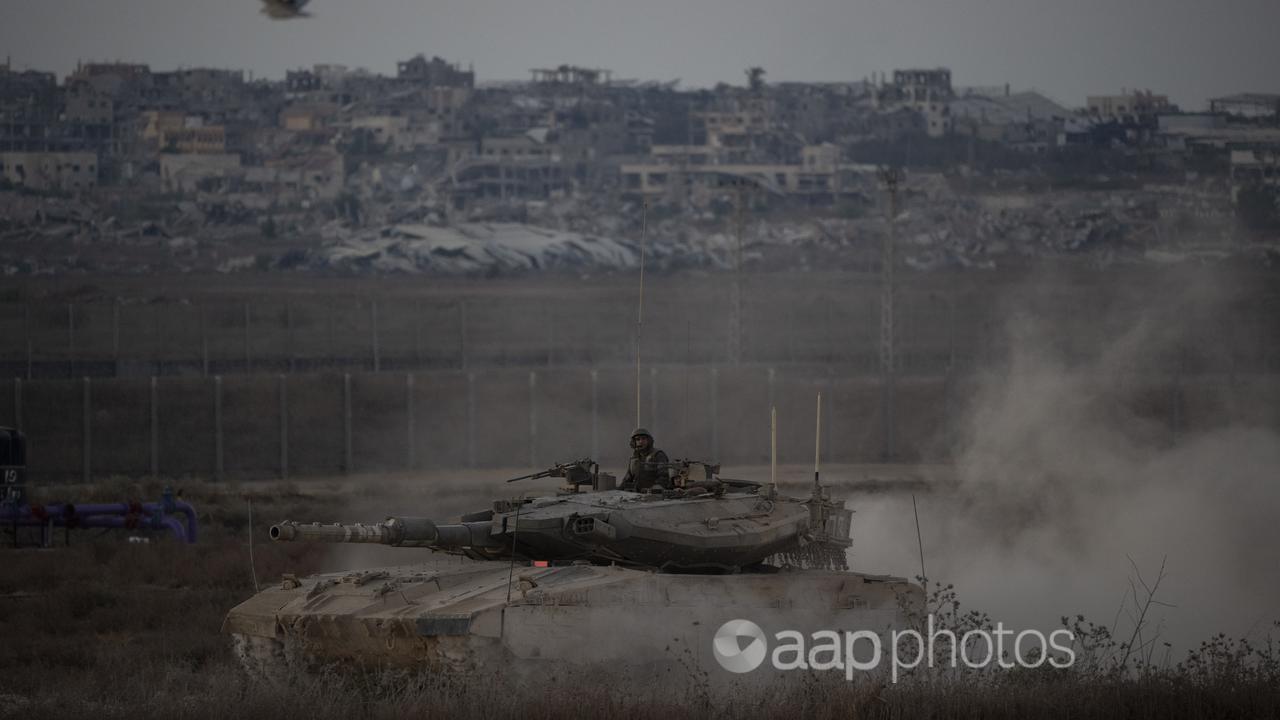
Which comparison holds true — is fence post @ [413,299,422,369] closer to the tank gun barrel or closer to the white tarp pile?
the white tarp pile

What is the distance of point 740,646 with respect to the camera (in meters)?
17.8

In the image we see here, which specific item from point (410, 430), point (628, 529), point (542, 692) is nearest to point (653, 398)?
point (410, 430)

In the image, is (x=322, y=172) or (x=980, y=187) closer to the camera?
(x=980, y=187)

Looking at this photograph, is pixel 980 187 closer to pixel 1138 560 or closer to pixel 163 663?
pixel 1138 560

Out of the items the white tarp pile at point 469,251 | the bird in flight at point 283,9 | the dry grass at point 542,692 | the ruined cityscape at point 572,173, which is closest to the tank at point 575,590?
the dry grass at point 542,692

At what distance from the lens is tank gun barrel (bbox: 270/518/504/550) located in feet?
54.7

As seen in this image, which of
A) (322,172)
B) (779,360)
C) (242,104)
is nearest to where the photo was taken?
(779,360)

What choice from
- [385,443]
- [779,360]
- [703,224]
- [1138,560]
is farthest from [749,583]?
[703,224]

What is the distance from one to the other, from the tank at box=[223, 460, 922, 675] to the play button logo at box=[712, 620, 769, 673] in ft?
0.25

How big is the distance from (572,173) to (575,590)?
129828 mm

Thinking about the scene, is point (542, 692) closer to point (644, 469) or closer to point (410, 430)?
point (644, 469)

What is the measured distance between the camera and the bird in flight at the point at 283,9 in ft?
64.4

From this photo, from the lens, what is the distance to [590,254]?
120m

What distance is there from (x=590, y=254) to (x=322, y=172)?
95.0 feet
